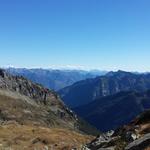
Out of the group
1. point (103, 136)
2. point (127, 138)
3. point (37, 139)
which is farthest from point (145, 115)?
point (37, 139)

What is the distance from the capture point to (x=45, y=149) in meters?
57.4

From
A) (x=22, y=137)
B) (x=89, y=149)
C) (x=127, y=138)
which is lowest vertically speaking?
(x=22, y=137)

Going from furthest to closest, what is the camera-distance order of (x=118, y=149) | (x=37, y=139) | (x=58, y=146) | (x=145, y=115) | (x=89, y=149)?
(x=37, y=139) → (x=58, y=146) → (x=145, y=115) → (x=89, y=149) → (x=118, y=149)

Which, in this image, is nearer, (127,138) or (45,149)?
(127,138)

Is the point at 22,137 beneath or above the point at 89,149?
beneath

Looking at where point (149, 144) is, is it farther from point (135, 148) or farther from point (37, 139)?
point (37, 139)

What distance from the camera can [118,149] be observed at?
2998 cm

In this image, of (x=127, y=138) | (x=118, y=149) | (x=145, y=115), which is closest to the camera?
(x=118, y=149)

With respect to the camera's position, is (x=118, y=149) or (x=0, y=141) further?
(x=0, y=141)

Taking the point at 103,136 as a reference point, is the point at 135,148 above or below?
above

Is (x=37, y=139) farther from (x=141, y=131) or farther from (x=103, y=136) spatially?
(x=141, y=131)

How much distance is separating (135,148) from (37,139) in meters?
40.4

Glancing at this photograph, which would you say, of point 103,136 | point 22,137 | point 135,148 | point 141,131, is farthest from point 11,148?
point 135,148

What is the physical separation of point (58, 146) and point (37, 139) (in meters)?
6.62
